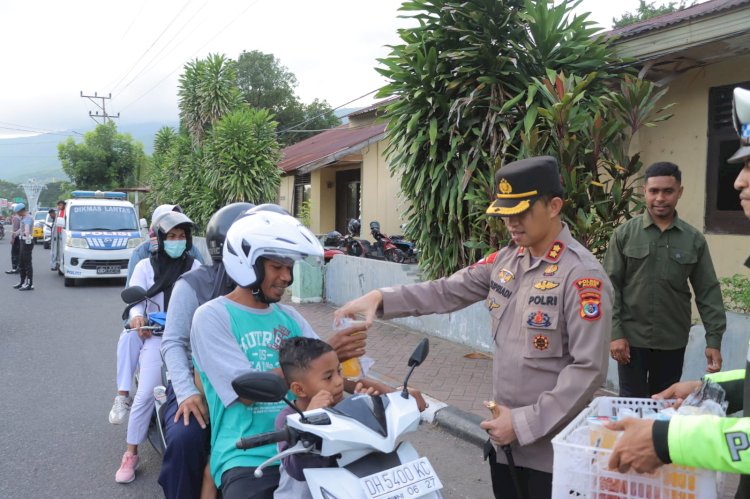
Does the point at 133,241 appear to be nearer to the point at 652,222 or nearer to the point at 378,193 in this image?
the point at 378,193

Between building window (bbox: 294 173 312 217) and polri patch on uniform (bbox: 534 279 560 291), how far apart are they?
17795mm

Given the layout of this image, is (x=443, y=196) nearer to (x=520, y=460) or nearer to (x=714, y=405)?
(x=520, y=460)

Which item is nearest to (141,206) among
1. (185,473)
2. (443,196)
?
(443,196)

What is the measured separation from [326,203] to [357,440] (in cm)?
1708

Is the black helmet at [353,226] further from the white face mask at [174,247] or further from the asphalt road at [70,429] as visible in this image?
the white face mask at [174,247]

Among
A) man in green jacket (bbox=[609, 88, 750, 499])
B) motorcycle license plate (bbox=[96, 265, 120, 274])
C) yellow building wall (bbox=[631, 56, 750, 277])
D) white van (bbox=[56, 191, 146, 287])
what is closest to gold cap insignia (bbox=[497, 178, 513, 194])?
man in green jacket (bbox=[609, 88, 750, 499])

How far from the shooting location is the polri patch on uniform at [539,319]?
210 centimetres

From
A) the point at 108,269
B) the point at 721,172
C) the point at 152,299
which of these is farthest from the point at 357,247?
the point at 152,299

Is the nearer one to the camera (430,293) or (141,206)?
(430,293)

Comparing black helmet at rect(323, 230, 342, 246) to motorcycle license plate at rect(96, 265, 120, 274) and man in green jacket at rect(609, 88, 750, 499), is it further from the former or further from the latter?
man in green jacket at rect(609, 88, 750, 499)

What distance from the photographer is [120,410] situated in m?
4.36

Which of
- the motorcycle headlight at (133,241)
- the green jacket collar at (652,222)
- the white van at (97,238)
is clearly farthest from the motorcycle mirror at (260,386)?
the motorcycle headlight at (133,241)

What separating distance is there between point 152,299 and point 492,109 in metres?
4.14

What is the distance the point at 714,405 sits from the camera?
5.39 feet
